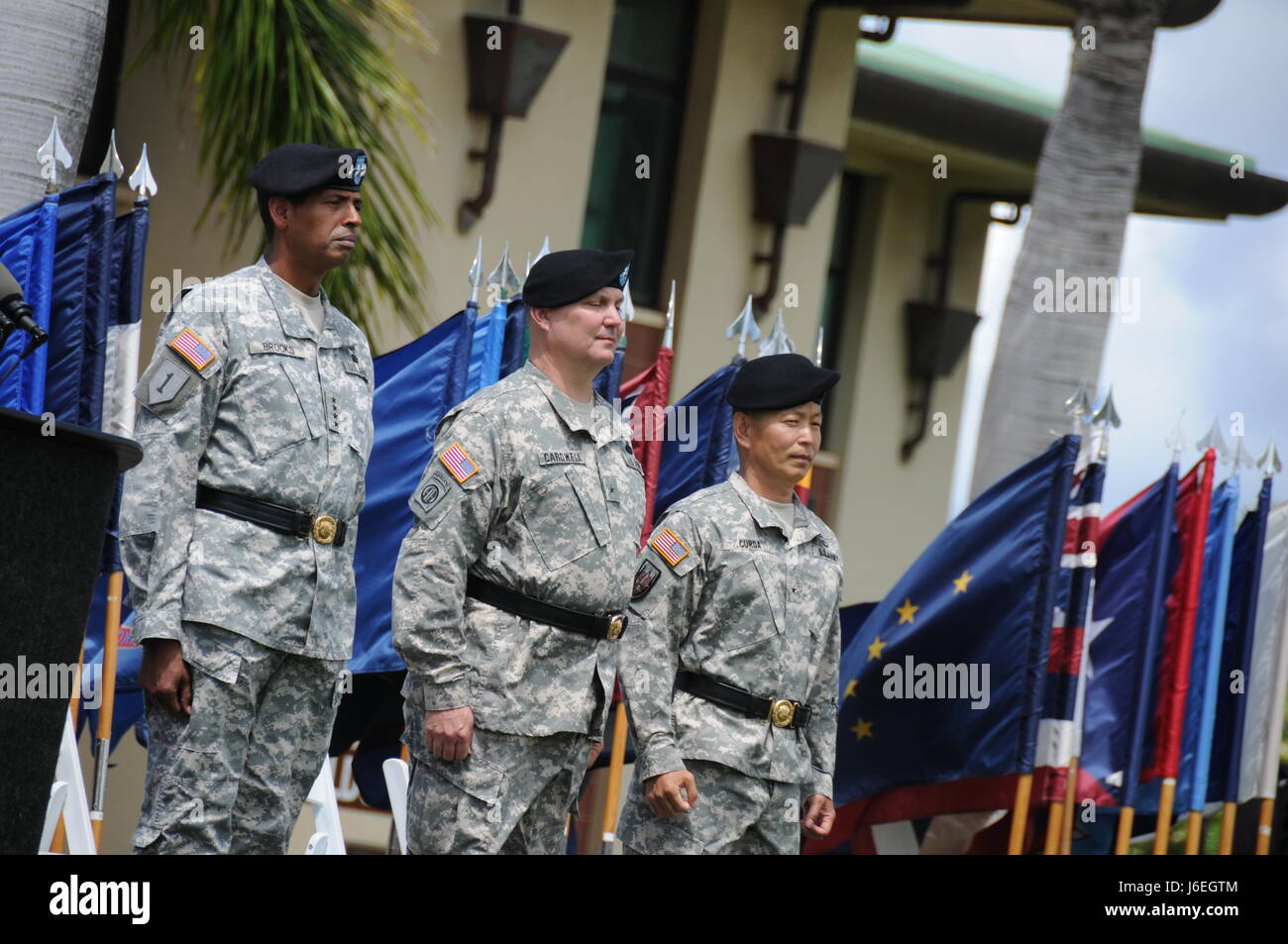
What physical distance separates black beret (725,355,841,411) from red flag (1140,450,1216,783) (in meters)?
2.78

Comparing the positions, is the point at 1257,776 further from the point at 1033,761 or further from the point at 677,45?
the point at 677,45

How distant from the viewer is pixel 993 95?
12.5 metres

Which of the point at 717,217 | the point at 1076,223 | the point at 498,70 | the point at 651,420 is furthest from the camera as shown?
the point at 717,217

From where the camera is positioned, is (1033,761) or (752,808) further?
(1033,761)

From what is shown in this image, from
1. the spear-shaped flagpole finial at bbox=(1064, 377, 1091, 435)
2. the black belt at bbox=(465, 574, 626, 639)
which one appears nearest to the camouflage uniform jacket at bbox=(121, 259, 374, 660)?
the black belt at bbox=(465, 574, 626, 639)

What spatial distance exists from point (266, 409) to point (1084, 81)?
6.39 metres

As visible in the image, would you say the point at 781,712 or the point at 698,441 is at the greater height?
the point at 698,441

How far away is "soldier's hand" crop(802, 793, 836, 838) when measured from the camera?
4.55 metres

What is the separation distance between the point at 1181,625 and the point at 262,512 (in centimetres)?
413

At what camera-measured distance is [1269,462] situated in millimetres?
7145

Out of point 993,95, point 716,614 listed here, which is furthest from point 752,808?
point 993,95

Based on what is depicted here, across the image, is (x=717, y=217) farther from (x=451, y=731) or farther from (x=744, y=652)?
(x=451, y=731)

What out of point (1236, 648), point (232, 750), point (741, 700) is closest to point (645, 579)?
point (741, 700)
